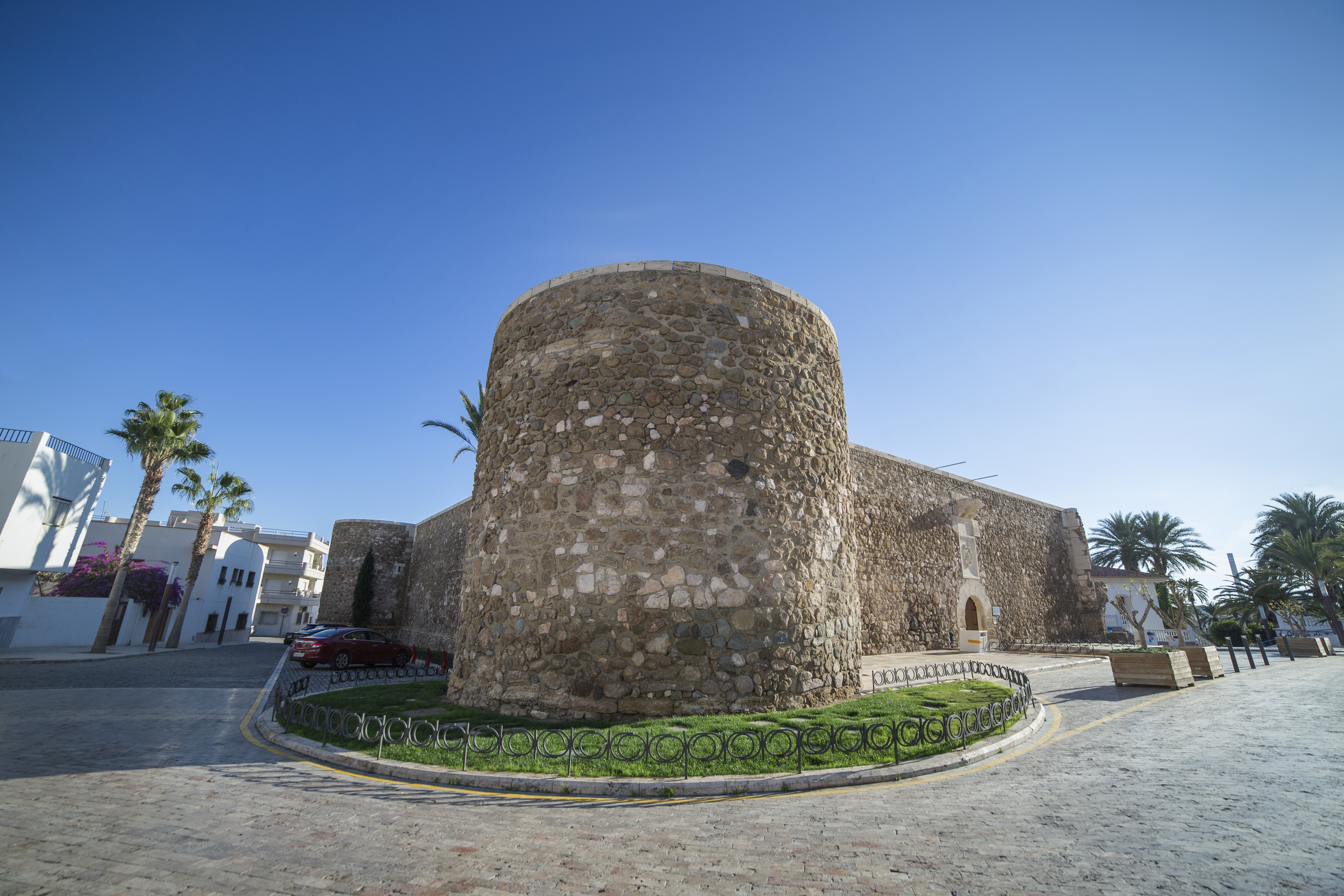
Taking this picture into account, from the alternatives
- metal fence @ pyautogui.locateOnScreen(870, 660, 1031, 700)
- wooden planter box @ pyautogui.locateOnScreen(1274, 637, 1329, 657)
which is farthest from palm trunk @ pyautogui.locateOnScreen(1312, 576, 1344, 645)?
metal fence @ pyautogui.locateOnScreen(870, 660, 1031, 700)

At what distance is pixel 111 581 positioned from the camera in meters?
28.7

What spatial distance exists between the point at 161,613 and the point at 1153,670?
39.7m

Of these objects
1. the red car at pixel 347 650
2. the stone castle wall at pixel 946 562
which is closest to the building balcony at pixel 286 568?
the red car at pixel 347 650

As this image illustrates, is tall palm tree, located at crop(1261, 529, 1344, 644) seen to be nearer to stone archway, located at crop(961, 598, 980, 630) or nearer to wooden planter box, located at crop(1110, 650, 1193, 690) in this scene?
stone archway, located at crop(961, 598, 980, 630)

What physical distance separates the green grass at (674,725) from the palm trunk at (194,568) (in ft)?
79.1

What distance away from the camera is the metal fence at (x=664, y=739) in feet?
20.5

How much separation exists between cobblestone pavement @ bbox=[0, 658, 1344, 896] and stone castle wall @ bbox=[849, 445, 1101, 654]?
12.8 m

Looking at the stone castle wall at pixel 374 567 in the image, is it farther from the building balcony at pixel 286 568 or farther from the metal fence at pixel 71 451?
the building balcony at pixel 286 568

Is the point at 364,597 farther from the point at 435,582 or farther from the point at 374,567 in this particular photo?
the point at 435,582

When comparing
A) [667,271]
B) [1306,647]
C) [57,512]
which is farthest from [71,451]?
[1306,647]

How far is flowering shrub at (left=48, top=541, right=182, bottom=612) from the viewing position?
91.5 ft

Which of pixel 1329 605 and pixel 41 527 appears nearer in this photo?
pixel 41 527

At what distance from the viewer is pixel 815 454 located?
34.0ft

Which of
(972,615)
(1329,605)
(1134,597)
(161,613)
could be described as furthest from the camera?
(1134,597)
